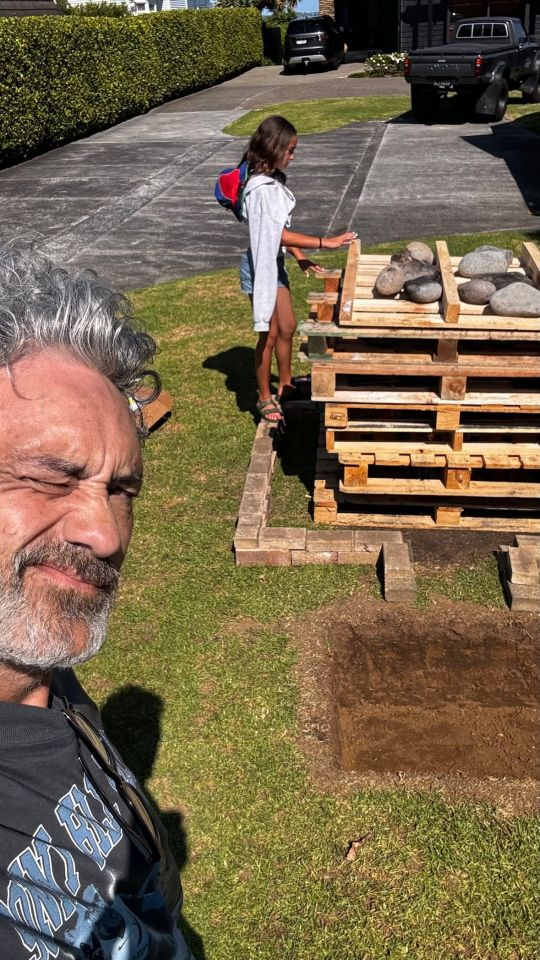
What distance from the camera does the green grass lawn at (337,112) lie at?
20.0 meters

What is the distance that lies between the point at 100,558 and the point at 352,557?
3234 mm

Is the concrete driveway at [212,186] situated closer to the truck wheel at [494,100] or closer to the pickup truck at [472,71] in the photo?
the truck wheel at [494,100]

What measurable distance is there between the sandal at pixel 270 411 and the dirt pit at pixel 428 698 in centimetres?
198

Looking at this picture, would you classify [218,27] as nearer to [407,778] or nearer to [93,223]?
[93,223]

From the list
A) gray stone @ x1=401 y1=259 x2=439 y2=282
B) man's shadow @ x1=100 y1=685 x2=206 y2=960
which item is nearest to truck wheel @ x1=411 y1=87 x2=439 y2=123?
gray stone @ x1=401 y1=259 x2=439 y2=282

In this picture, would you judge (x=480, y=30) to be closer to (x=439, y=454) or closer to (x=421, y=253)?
(x=421, y=253)

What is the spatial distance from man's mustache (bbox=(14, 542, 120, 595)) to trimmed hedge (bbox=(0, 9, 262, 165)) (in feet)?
54.8

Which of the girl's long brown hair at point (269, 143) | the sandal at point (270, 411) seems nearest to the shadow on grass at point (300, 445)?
the sandal at point (270, 411)

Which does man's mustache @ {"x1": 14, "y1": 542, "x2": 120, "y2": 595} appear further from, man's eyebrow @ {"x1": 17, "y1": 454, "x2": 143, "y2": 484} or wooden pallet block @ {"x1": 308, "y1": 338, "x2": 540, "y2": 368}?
wooden pallet block @ {"x1": 308, "y1": 338, "x2": 540, "y2": 368}

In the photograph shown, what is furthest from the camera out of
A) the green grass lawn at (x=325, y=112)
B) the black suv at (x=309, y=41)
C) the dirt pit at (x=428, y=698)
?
the black suv at (x=309, y=41)

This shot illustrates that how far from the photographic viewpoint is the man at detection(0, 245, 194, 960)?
133 centimetres

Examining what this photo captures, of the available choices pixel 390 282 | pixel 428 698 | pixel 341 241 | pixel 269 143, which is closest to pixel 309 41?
pixel 269 143

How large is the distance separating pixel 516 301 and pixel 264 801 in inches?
110

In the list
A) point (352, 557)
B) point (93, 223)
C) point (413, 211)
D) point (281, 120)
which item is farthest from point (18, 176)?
point (352, 557)
